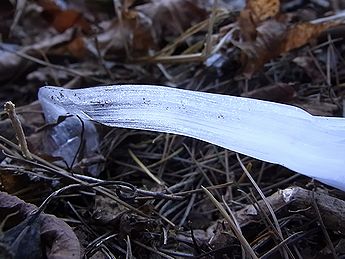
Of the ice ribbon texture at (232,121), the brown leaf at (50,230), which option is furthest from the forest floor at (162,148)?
the ice ribbon texture at (232,121)

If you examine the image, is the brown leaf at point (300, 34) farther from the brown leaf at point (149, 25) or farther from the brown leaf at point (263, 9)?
the brown leaf at point (149, 25)

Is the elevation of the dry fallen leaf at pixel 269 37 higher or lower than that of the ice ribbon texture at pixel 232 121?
lower

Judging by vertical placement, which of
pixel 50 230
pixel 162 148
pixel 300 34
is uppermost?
pixel 50 230

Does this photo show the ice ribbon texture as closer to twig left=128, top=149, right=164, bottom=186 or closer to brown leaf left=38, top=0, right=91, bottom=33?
twig left=128, top=149, right=164, bottom=186

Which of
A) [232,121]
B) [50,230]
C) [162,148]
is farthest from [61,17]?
[50,230]

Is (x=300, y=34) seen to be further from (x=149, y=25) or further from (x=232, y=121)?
(x=232, y=121)

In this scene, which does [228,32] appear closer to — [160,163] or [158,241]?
[160,163]

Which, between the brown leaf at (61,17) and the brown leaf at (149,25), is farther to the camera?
the brown leaf at (61,17)

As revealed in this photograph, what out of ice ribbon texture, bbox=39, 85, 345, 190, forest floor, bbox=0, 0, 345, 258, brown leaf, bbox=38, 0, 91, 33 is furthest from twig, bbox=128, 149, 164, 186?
brown leaf, bbox=38, 0, 91, 33
